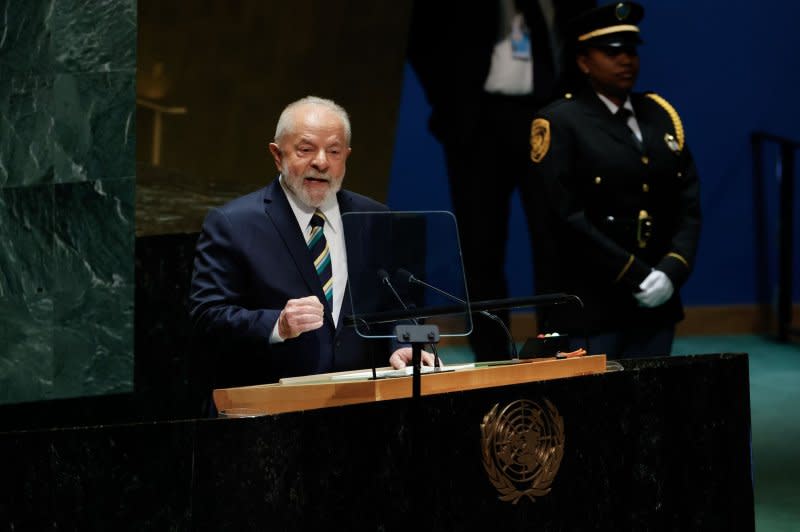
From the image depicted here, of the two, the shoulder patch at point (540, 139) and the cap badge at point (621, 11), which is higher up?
the cap badge at point (621, 11)

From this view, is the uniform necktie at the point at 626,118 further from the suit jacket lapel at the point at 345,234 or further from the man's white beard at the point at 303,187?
the man's white beard at the point at 303,187

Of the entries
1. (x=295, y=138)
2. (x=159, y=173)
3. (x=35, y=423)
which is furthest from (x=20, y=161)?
(x=295, y=138)

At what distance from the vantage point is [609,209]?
4.09 metres

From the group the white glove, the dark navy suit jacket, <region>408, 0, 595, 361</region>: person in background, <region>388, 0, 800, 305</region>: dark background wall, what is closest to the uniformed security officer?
the white glove

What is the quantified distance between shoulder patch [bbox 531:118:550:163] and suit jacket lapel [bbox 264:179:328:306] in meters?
1.15

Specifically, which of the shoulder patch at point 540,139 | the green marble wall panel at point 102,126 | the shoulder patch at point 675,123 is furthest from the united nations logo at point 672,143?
the green marble wall panel at point 102,126

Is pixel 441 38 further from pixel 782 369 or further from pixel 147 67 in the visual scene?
pixel 782 369

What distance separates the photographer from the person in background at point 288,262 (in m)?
3.12

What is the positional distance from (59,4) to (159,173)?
2.08ft

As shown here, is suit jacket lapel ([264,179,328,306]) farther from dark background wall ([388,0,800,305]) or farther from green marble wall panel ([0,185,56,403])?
dark background wall ([388,0,800,305])

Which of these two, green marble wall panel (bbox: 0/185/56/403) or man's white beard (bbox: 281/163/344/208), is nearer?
man's white beard (bbox: 281/163/344/208)

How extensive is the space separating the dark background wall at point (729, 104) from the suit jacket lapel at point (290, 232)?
403 centimetres

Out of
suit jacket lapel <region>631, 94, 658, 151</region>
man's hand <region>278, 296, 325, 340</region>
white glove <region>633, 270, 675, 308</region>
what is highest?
suit jacket lapel <region>631, 94, 658, 151</region>

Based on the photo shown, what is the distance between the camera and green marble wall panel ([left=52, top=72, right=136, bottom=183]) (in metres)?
4.42
